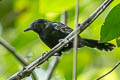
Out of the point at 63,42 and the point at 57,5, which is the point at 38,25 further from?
the point at 63,42

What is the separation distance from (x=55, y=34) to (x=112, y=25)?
2490 millimetres

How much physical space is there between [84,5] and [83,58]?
83 cm

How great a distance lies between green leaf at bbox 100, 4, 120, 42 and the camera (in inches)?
88.6

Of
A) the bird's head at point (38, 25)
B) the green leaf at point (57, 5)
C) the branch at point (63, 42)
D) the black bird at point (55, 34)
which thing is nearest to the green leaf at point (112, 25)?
the branch at point (63, 42)

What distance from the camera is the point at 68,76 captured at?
170 inches

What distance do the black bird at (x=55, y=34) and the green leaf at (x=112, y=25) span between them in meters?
1.99

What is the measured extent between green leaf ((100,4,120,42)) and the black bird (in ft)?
6.54

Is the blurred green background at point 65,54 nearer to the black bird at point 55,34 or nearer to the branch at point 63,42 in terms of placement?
the black bird at point 55,34

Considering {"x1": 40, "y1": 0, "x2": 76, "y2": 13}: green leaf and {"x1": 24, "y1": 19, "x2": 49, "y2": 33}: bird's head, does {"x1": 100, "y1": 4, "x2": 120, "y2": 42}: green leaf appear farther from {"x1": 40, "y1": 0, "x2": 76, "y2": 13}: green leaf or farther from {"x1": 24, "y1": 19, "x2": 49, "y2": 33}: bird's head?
{"x1": 24, "y1": 19, "x2": 49, "y2": 33}: bird's head

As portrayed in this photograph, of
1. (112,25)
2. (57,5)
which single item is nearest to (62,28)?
(57,5)

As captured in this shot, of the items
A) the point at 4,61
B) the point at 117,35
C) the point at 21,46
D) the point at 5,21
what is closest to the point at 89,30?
the point at 21,46

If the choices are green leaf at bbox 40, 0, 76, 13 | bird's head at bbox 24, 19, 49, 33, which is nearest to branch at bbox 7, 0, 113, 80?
green leaf at bbox 40, 0, 76, 13

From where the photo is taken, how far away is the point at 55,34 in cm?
471

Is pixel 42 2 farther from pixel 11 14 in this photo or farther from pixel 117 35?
pixel 11 14
